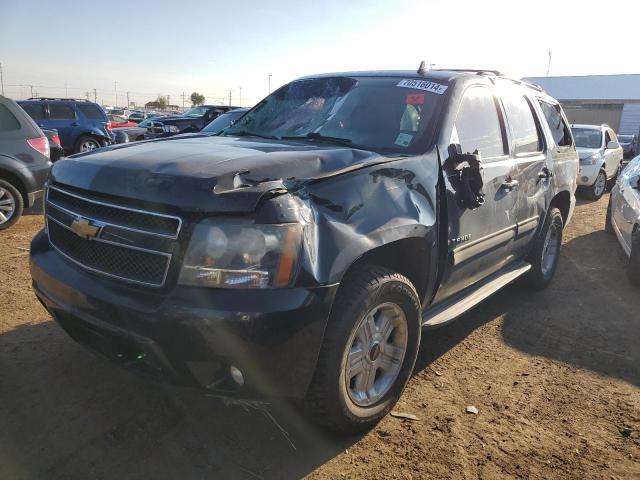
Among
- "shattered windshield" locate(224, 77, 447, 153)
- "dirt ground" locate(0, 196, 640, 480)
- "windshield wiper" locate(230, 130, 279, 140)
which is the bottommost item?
"dirt ground" locate(0, 196, 640, 480)

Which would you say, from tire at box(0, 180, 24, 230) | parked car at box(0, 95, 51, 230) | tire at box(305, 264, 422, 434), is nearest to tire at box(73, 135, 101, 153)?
parked car at box(0, 95, 51, 230)

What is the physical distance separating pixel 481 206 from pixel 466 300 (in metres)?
0.66

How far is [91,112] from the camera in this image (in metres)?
15.2

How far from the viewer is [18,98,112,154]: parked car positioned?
14.4 m

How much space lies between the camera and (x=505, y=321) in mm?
4406

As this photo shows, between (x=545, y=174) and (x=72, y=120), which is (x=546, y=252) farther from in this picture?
(x=72, y=120)

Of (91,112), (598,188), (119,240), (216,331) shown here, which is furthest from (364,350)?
(91,112)

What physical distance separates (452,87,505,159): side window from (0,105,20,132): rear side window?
623 cm

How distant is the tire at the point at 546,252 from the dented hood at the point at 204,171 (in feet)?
8.76

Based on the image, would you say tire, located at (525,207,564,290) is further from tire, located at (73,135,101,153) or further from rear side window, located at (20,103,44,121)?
rear side window, located at (20,103,44,121)

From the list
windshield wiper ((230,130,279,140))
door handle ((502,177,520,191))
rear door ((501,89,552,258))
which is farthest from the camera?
rear door ((501,89,552,258))

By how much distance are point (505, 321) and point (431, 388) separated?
1.48 meters

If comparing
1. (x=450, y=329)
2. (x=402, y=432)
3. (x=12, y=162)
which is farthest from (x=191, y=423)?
(x=12, y=162)

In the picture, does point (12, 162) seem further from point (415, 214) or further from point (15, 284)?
point (415, 214)
